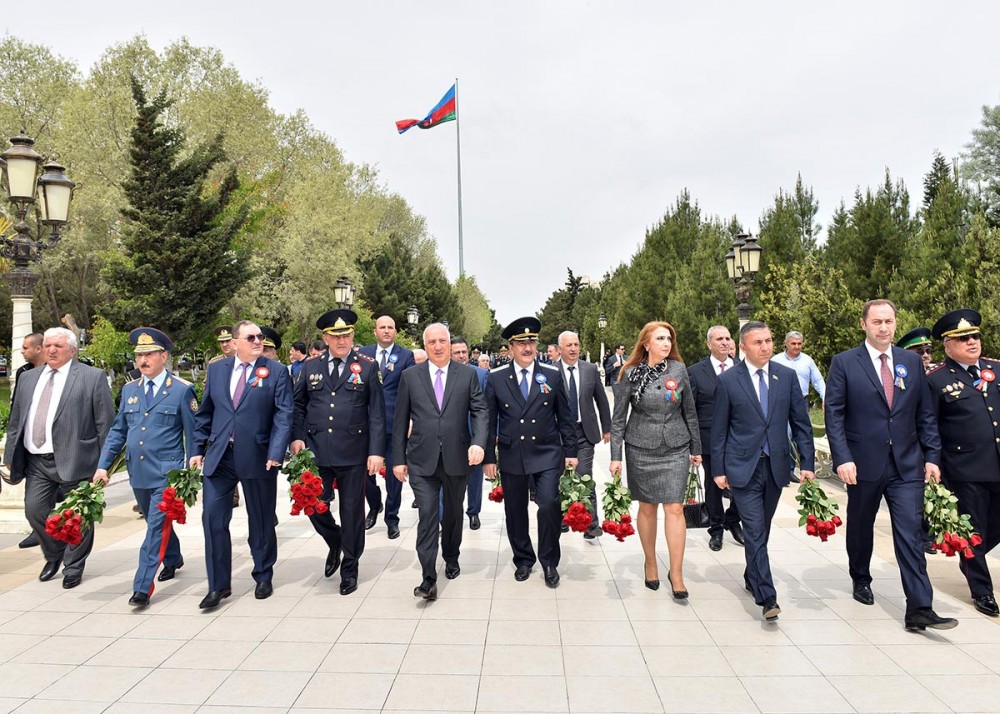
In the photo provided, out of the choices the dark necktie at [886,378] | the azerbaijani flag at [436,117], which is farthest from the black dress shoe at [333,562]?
the azerbaijani flag at [436,117]

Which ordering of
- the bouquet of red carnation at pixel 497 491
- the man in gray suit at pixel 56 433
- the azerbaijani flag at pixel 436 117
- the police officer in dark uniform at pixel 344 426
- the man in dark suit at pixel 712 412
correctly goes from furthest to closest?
the azerbaijani flag at pixel 436 117, the man in dark suit at pixel 712 412, the bouquet of red carnation at pixel 497 491, the man in gray suit at pixel 56 433, the police officer in dark uniform at pixel 344 426

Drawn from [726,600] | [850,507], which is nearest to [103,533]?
[726,600]

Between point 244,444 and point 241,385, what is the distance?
486 millimetres

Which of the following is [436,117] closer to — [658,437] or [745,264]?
[745,264]

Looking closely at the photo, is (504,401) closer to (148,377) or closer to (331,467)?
(331,467)

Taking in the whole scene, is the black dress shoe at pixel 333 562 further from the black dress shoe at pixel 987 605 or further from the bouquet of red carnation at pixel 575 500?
the black dress shoe at pixel 987 605

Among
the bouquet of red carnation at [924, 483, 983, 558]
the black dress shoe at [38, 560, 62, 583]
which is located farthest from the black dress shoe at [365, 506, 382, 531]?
the bouquet of red carnation at [924, 483, 983, 558]

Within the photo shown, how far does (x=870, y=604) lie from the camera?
5.25 metres

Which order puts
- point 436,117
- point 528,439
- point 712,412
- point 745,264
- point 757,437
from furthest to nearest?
point 436,117 → point 745,264 → point 712,412 → point 528,439 → point 757,437

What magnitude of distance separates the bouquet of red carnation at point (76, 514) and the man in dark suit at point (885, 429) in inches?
230

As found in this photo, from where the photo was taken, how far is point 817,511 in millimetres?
5215

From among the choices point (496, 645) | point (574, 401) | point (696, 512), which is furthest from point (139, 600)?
point (696, 512)

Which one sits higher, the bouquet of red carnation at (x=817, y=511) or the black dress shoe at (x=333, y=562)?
the bouquet of red carnation at (x=817, y=511)

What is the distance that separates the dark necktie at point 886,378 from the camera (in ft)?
16.6
